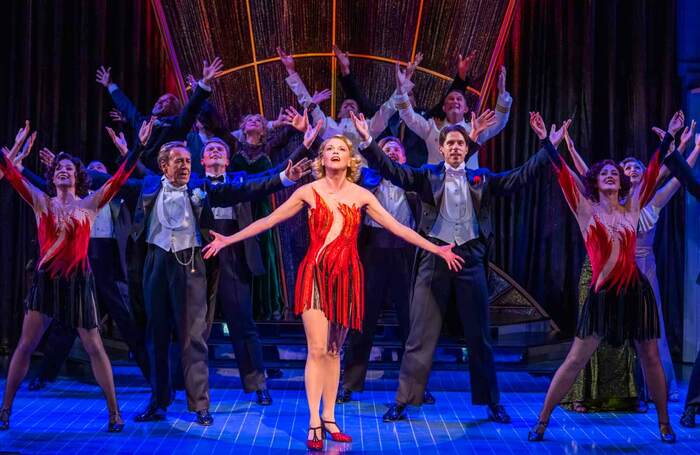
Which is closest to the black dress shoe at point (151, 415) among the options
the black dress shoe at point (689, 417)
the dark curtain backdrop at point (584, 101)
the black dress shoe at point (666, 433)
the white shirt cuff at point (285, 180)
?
the white shirt cuff at point (285, 180)

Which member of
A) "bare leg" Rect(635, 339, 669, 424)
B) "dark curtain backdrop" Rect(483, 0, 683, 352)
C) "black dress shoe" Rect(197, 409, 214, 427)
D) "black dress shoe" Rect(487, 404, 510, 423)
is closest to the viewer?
"bare leg" Rect(635, 339, 669, 424)

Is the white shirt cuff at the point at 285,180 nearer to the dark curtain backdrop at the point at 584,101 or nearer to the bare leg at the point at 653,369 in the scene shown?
the bare leg at the point at 653,369

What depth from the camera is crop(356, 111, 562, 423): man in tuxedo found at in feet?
18.0

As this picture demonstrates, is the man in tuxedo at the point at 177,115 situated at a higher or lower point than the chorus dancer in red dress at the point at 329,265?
higher

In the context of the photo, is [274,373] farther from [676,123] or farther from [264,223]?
[676,123]

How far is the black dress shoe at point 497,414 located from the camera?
553 centimetres

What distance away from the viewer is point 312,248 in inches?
194

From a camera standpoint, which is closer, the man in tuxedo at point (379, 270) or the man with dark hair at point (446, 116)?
the man in tuxedo at point (379, 270)

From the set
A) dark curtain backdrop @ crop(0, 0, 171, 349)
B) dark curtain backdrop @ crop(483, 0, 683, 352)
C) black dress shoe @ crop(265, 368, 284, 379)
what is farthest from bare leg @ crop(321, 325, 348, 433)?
dark curtain backdrop @ crop(0, 0, 171, 349)

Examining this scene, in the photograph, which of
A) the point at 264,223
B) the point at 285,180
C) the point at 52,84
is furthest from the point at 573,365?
the point at 52,84

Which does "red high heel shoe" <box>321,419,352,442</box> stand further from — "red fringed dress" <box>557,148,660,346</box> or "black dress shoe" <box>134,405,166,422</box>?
"red fringed dress" <box>557,148,660,346</box>

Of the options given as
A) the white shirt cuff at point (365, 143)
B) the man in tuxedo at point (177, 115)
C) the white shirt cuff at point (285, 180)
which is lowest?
the white shirt cuff at point (285, 180)

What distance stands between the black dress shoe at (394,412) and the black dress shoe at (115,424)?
4.73ft

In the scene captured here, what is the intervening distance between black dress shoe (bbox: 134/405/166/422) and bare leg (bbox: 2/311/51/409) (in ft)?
2.23
